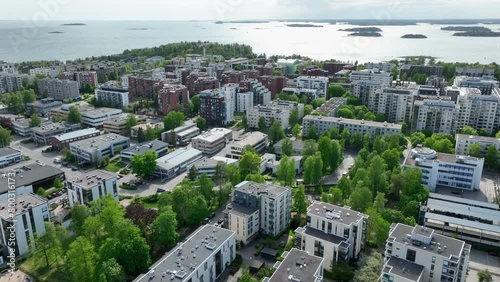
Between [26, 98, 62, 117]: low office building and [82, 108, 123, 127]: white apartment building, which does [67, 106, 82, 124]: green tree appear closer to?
[82, 108, 123, 127]: white apartment building

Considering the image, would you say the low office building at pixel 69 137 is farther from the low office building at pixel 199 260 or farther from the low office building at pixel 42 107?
the low office building at pixel 199 260

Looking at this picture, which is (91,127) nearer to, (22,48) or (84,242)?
(84,242)

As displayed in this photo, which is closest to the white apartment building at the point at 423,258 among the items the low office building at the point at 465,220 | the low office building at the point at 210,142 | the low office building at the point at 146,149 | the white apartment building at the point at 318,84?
the low office building at the point at 465,220

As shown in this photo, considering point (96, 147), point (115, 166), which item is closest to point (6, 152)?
point (96, 147)

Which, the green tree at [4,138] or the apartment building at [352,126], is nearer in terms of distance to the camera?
the green tree at [4,138]

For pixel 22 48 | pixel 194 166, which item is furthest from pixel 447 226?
pixel 22 48

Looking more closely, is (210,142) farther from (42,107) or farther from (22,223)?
(42,107)
